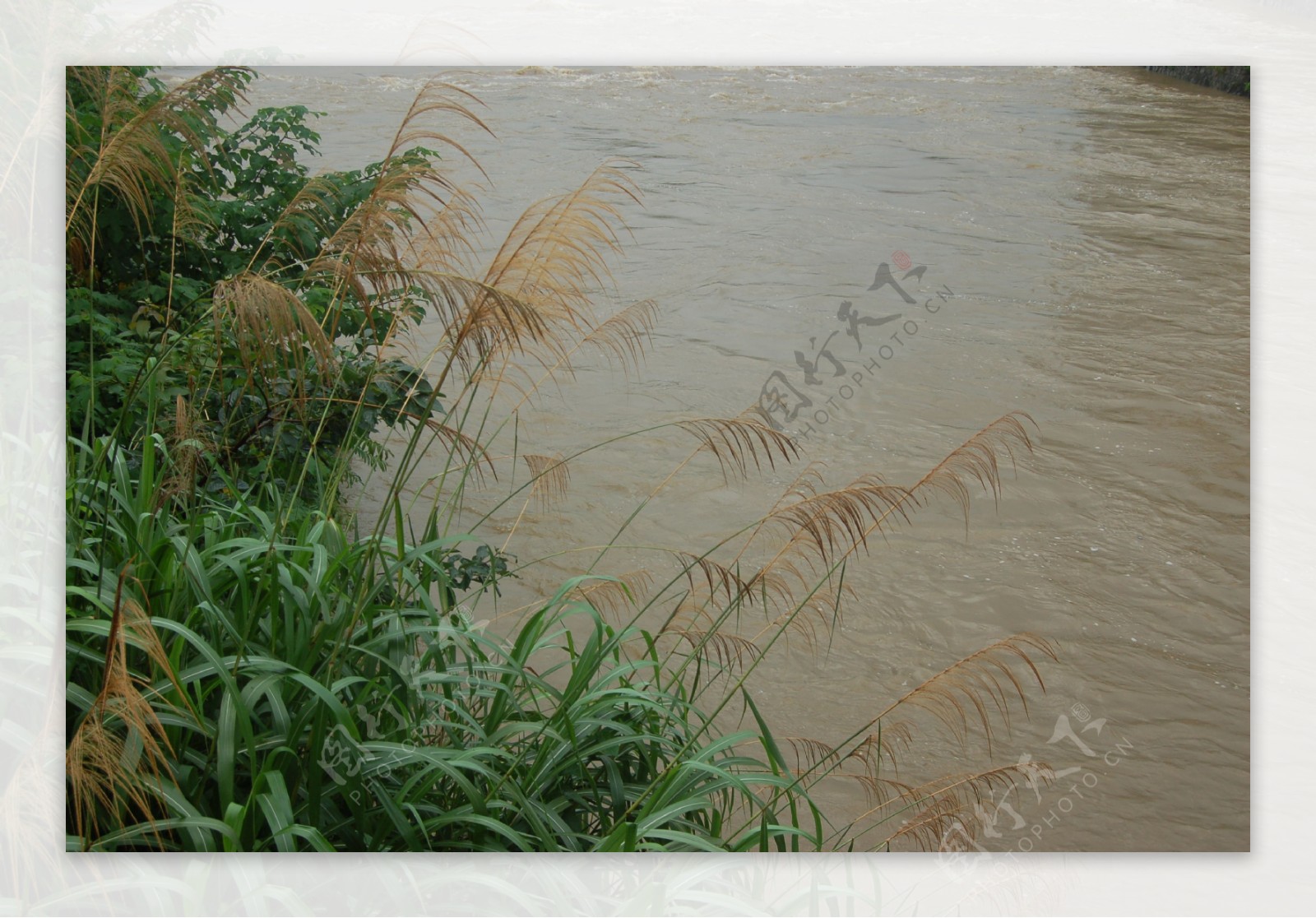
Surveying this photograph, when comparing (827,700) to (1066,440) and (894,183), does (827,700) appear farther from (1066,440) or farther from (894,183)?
(894,183)

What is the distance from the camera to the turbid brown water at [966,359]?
7.47ft

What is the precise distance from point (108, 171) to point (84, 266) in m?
0.69

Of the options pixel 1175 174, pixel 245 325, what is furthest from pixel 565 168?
pixel 1175 174

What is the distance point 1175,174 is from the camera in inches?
128
